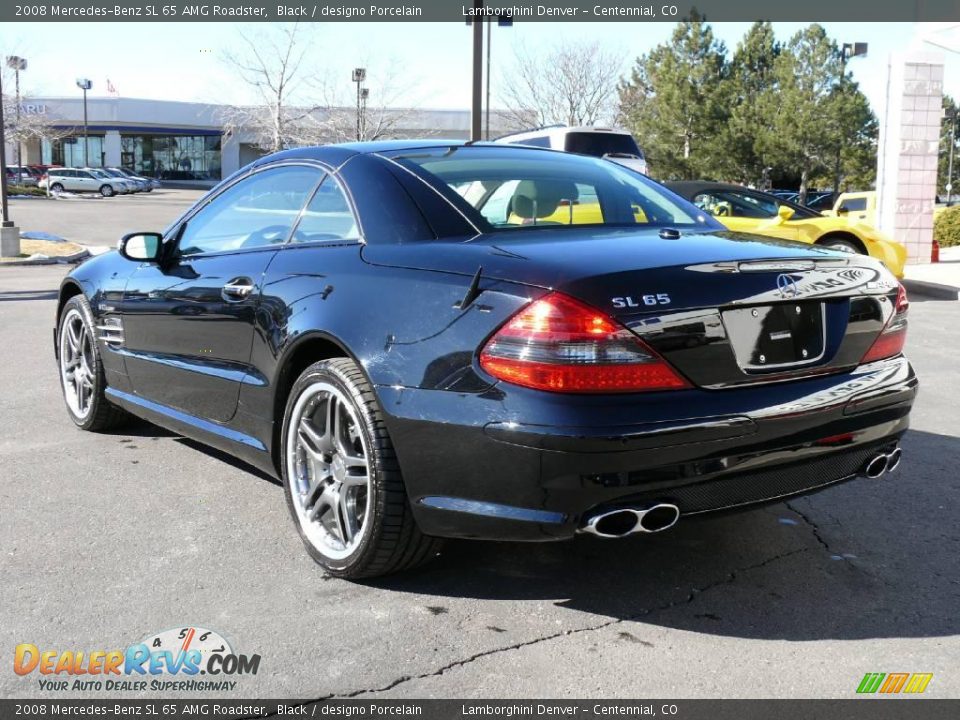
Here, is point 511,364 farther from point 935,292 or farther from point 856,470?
point 935,292

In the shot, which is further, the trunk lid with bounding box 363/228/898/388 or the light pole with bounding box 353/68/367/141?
the light pole with bounding box 353/68/367/141

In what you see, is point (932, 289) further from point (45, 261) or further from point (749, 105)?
point (749, 105)

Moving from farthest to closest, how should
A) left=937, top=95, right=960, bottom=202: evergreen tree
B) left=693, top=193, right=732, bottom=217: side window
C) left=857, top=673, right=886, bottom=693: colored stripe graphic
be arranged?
left=937, top=95, right=960, bottom=202: evergreen tree
left=693, top=193, right=732, bottom=217: side window
left=857, top=673, right=886, bottom=693: colored stripe graphic

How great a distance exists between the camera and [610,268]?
3.04m

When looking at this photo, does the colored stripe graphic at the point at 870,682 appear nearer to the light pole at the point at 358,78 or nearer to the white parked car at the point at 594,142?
the white parked car at the point at 594,142

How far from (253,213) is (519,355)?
2129 millimetres

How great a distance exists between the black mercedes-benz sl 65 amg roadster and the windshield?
0.04 ft

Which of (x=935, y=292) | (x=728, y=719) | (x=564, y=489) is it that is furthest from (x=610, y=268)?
(x=935, y=292)

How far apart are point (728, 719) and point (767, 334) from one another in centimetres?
116

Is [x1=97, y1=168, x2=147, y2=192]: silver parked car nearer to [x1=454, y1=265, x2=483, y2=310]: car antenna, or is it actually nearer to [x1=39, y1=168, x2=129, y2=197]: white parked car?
[x1=39, y1=168, x2=129, y2=197]: white parked car

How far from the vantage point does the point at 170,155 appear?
3049 inches

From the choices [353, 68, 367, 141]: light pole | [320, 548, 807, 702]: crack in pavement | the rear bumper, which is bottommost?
[320, 548, 807, 702]: crack in pavement

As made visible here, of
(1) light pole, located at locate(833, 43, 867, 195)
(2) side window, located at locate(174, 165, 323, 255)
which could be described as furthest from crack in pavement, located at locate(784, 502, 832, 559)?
(1) light pole, located at locate(833, 43, 867, 195)

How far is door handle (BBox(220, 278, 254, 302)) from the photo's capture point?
404 cm
